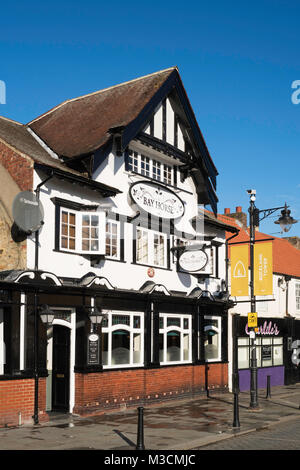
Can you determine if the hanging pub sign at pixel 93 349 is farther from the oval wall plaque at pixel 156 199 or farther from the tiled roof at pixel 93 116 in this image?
the tiled roof at pixel 93 116

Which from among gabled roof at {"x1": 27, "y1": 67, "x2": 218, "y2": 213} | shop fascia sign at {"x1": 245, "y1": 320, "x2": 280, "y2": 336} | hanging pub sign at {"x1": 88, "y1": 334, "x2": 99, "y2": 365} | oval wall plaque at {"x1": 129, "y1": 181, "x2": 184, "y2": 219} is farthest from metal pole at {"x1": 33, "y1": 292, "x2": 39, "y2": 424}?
shop fascia sign at {"x1": 245, "y1": 320, "x2": 280, "y2": 336}

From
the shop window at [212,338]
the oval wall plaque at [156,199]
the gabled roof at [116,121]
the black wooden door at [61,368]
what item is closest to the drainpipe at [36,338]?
the black wooden door at [61,368]

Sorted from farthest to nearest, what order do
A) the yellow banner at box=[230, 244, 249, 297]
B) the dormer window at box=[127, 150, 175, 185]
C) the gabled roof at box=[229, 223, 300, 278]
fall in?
the gabled roof at box=[229, 223, 300, 278], the yellow banner at box=[230, 244, 249, 297], the dormer window at box=[127, 150, 175, 185]

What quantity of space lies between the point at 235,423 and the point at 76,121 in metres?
12.0

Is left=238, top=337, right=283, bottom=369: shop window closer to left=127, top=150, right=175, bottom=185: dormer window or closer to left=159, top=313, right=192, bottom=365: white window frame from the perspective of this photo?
left=159, top=313, right=192, bottom=365: white window frame

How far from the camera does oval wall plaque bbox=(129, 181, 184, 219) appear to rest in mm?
20188

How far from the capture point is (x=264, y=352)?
29266 mm

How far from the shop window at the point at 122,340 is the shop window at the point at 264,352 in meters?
8.24

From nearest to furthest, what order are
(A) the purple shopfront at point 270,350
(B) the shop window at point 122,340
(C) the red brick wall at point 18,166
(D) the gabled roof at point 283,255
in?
(C) the red brick wall at point 18,166, (B) the shop window at point 122,340, (A) the purple shopfront at point 270,350, (D) the gabled roof at point 283,255

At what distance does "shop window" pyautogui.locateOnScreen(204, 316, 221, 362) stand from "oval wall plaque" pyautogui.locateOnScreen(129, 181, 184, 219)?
4.95m

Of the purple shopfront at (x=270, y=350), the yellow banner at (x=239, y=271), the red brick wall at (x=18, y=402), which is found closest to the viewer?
the red brick wall at (x=18, y=402)

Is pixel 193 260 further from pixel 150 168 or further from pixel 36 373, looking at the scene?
pixel 36 373

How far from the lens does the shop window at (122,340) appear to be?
18.7 meters

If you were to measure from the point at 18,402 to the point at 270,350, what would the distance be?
17393 millimetres
